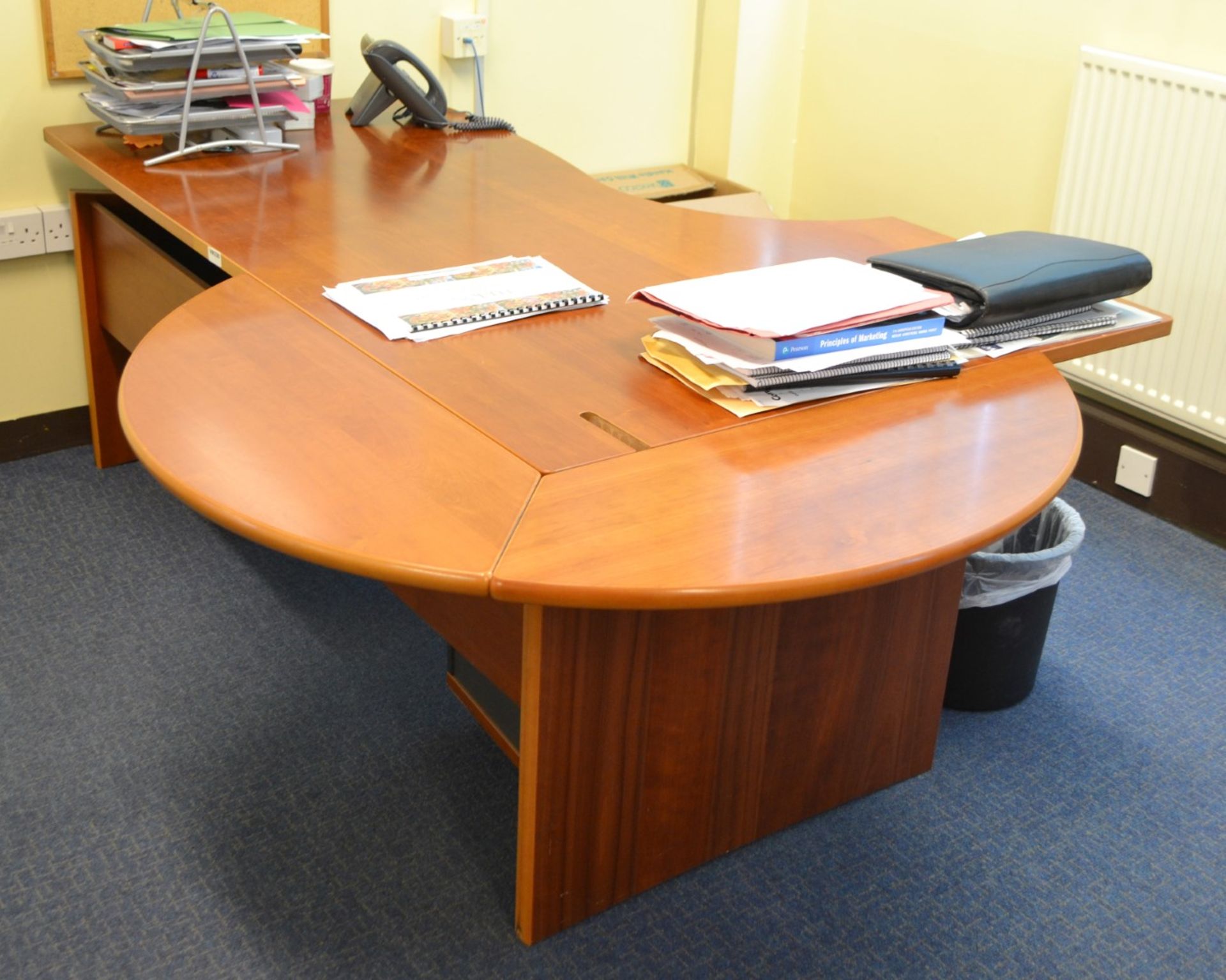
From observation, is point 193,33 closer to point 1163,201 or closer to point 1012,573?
point 1012,573

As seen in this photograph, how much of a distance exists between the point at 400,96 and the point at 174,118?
512 mm

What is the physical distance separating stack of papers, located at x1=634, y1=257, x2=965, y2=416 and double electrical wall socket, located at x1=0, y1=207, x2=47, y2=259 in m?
1.64

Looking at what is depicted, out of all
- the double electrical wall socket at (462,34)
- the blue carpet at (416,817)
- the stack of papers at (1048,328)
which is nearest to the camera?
the blue carpet at (416,817)

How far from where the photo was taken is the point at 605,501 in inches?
53.9

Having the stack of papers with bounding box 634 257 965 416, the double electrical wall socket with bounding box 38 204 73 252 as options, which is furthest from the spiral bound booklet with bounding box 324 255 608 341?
the double electrical wall socket with bounding box 38 204 73 252

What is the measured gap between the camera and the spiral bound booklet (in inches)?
70.2

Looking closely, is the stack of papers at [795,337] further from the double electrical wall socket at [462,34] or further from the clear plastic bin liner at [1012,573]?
the double electrical wall socket at [462,34]

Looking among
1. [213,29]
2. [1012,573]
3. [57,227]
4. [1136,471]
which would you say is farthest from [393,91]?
[1136,471]

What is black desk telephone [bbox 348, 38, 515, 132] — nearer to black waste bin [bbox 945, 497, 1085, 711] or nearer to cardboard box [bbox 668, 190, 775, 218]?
cardboard box [bbox 668, 190, 775, 218]

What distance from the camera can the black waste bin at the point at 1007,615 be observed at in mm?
2076

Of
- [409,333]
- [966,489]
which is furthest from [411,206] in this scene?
[966,489]

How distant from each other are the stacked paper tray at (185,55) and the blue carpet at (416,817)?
3.04ft

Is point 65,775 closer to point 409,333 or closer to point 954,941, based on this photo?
point 409,333

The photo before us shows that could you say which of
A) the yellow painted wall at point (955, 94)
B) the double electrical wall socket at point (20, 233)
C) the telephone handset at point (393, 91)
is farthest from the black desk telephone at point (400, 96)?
the yellow painted wall at point (955, 94)
